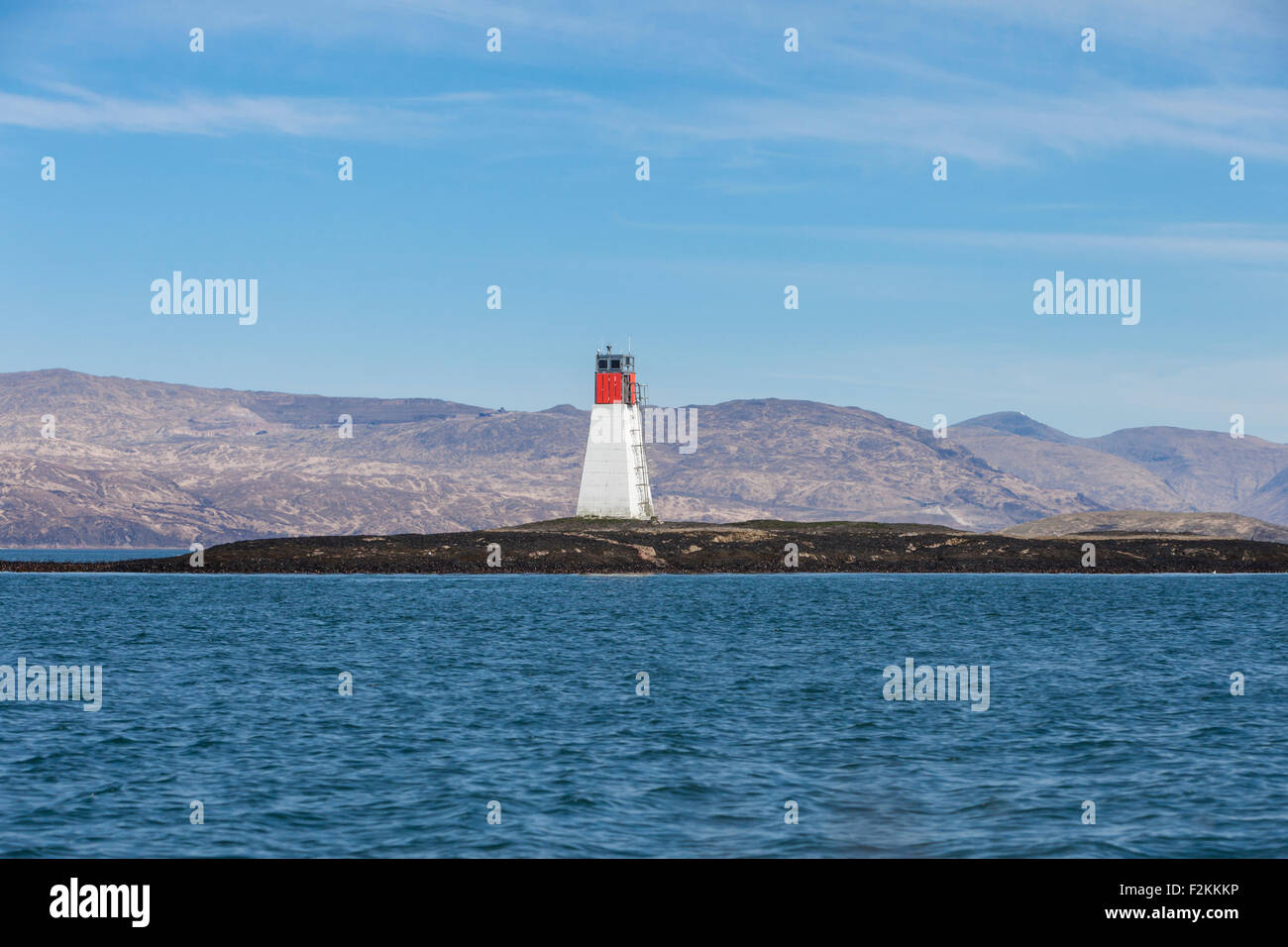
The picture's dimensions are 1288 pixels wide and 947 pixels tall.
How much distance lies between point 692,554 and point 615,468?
12.1 metres

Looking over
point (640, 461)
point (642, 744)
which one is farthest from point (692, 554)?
point (642, 744)

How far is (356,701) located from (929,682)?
1752cm

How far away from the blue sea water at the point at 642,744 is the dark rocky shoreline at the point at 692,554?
6309 centimetres

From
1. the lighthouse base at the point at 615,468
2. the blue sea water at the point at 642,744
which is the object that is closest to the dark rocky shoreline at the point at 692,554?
the lighthouse base at the point at 615,468

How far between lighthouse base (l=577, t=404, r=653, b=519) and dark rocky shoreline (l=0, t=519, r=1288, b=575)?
1800mm

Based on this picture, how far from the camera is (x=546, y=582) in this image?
11025 centimetres

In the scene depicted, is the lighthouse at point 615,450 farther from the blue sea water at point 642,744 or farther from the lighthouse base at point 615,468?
the blue sea water at point 642,744

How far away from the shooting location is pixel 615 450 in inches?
4980

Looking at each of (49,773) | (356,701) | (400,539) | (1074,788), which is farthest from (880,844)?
(400,539)

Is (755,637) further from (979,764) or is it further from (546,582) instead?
(546,582)

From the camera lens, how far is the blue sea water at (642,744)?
64.5 ft

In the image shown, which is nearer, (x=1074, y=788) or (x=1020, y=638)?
(x=1074, y=788)

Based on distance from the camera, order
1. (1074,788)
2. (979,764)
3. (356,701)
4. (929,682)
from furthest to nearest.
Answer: (929,682) → (356,701) → (979,764) → (1074,788)

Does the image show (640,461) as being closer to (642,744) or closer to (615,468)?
(615,468)
